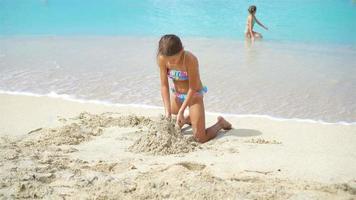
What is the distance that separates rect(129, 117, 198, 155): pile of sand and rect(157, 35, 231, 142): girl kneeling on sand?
0.20m

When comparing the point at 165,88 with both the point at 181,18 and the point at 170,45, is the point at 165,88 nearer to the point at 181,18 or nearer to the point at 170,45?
the point at 170,45

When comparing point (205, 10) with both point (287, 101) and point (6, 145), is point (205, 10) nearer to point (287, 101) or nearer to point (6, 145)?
point (287, 101)

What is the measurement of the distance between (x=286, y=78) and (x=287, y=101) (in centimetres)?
130

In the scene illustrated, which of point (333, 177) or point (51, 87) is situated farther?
point (51, 87)

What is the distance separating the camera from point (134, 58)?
9227mm

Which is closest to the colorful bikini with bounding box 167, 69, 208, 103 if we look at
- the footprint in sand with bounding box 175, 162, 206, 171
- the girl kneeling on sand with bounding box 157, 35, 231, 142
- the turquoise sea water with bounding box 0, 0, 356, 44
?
the girl kneeling on sand with bounding box 157, 35, 231, 142

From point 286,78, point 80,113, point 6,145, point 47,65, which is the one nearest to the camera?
point 6,145

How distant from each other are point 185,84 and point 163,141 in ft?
2.77

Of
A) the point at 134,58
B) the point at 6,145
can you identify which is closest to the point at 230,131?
the point at 6,145

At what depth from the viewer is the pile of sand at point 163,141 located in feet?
14.1

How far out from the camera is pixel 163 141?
4391 millimetres

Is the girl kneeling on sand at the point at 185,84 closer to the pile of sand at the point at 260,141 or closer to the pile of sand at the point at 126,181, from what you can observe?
the pile of sand at the point at 260,141

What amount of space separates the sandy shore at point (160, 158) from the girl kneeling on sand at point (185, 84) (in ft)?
0.50

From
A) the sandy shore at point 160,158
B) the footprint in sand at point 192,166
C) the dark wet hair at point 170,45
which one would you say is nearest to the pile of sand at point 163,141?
the sandy shore at point 160,158
